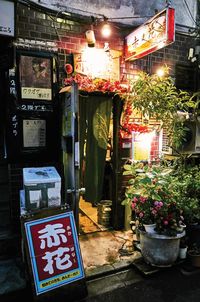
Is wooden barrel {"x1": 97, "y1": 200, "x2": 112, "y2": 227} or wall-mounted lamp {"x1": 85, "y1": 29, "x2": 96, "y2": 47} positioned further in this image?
wooden barrel {"x1": 97, "y1": 200, "x2": 112, "y2": 227}

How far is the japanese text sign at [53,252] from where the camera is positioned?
3865 millimetres

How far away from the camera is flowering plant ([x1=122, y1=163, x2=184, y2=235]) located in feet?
15.7

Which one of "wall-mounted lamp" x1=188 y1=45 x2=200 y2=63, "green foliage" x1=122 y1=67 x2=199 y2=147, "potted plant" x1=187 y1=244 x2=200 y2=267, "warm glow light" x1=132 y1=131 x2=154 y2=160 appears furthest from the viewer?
"wall-mounted lamp" x1=188 y1=45 x2=200 y2=63

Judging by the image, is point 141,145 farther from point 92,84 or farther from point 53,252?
point 53,252

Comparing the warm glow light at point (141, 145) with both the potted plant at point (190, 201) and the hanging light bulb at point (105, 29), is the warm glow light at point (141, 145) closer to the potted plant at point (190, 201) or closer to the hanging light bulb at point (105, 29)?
the potted plant at point (190, 201)

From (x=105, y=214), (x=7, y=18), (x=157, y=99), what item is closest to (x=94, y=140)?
(x=157, y=99)

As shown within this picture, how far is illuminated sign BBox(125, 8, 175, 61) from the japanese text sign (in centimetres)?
387

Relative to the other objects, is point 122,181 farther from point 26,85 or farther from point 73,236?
point 26,85

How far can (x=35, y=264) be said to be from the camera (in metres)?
3.84

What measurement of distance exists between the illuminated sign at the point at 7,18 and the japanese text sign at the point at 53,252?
3589mm

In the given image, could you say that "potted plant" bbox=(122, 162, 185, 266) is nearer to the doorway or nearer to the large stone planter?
the large stone planter

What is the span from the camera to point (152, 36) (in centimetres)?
531

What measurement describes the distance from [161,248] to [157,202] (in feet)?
2.87

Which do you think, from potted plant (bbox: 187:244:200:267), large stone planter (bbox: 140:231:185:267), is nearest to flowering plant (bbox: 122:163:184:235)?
large stone planter (bbox: 140:231:185:267)
